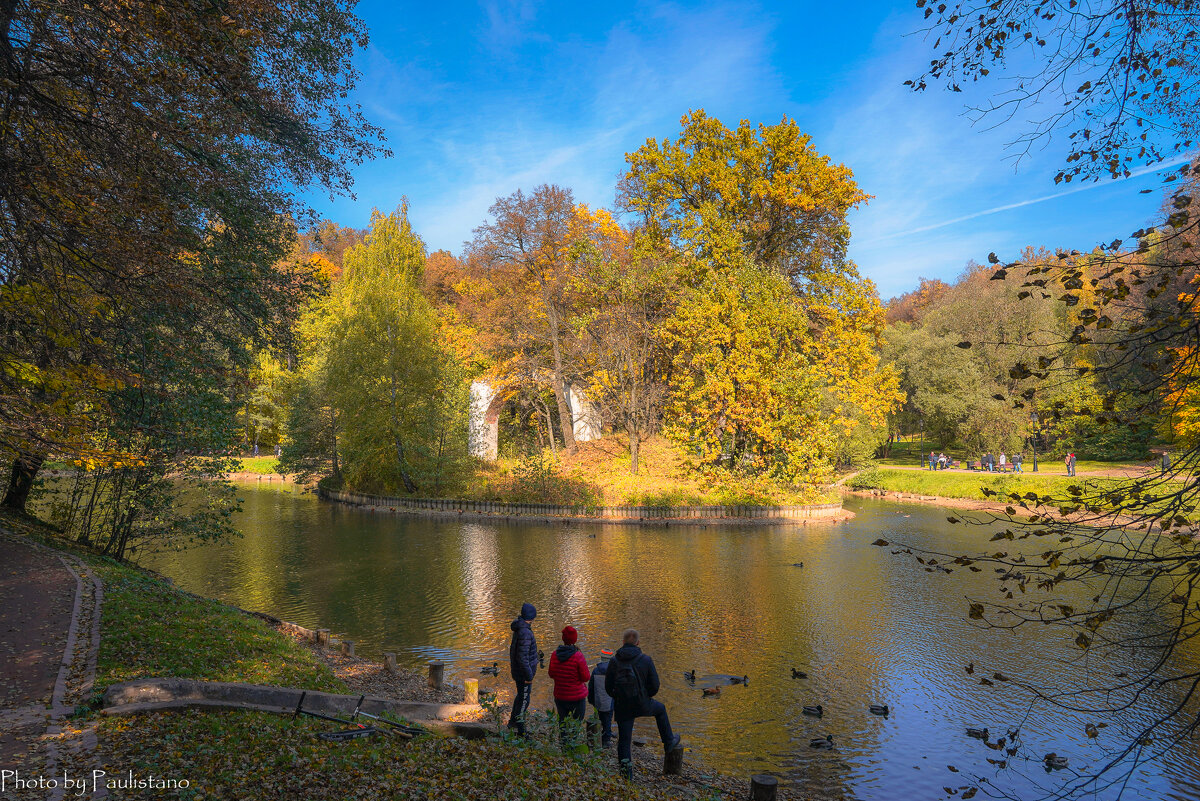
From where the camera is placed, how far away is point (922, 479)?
38.8 m

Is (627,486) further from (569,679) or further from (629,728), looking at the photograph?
(629,728)

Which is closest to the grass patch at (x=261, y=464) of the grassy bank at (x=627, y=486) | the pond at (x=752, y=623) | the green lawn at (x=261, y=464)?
the green lawn at (x=261, y=464)

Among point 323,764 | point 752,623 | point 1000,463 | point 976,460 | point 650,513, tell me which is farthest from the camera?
point 976,460

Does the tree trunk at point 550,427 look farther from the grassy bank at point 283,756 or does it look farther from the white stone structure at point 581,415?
the grassy bank at point 283,756

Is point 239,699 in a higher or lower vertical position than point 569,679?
higher

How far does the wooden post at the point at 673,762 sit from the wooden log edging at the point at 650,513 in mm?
20351

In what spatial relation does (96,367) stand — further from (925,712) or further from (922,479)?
(922,479)

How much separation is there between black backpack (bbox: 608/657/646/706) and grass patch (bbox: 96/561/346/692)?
375 cm

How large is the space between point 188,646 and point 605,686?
18.9 feet

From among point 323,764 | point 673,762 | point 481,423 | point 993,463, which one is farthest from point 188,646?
point 993,463

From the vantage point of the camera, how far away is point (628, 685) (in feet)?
26.6

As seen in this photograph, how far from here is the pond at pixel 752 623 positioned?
926cm

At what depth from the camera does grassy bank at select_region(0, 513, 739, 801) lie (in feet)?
19.3

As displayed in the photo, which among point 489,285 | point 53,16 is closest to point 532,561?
point 53,16
